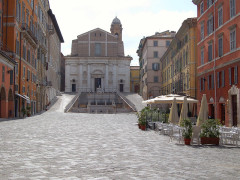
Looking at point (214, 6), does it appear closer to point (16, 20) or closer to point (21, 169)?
point (16, 20)

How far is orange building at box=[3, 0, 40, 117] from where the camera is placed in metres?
36.8

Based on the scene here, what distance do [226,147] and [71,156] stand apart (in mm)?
6850

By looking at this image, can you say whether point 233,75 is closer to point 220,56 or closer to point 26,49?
point 220,56

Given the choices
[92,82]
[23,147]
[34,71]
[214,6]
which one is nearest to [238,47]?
[214,6]

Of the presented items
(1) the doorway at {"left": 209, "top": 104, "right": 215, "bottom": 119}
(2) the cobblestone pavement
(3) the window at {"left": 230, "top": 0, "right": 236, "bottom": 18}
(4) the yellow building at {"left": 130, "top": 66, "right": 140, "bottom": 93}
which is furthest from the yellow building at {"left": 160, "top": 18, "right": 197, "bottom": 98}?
(4) the yellow building at {"left": 130, "top": 66, "right": 140, "bottom": 93}

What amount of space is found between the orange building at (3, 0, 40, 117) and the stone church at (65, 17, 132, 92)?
3367cm

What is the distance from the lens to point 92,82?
84812 millimetres

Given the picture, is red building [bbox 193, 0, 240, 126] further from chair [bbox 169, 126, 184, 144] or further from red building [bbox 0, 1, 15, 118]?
red building [bbox 0, 1, 15, 118]

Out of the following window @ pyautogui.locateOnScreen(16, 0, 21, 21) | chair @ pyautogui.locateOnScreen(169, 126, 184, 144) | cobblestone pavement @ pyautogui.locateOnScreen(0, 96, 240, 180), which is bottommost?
cobblestone pavement @ pyautogui.locateOnScreen(0, 96, 240, 180)

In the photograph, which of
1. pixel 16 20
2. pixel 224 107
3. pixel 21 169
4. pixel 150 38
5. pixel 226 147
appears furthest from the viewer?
pixel 150 38

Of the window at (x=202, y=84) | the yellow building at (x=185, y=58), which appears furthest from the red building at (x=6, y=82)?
the yellow building at (x=185, y=58)

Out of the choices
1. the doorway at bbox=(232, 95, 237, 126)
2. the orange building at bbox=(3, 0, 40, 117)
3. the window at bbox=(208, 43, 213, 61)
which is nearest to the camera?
the doorway at bbox=(232, 95, 237, 126)

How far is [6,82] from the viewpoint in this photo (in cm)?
3438

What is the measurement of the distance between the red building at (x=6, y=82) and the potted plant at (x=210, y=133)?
72.9 feet
